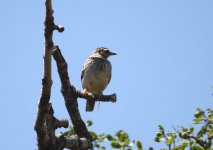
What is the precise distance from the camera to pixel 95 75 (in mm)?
10891

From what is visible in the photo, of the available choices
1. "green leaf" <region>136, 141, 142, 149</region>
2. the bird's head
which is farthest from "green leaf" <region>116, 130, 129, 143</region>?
the bird's head

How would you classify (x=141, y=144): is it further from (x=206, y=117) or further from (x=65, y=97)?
(x=65, y=97)

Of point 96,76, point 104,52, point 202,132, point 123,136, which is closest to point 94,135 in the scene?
point 123,136

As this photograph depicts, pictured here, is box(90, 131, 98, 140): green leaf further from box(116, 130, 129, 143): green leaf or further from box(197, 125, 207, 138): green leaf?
box(197, 125, 207, 138): green leaf

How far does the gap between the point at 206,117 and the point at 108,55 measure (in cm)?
728

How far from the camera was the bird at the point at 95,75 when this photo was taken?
35.7 feet

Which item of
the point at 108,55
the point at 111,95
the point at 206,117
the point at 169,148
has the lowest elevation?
the point at 169,148

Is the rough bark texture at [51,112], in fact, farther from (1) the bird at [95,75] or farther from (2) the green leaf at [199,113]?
(1) the bird at [95,75]

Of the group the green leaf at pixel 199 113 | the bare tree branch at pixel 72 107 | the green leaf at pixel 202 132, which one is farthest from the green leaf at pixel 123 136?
the bare tree branch at pixel 72 107

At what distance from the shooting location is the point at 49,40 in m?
3.98

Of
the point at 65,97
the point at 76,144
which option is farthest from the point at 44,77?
the point at 65,97

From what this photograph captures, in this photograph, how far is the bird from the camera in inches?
428

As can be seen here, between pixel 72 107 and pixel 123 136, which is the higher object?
pixel 72 107

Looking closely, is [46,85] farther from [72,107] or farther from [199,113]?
[72,107]
